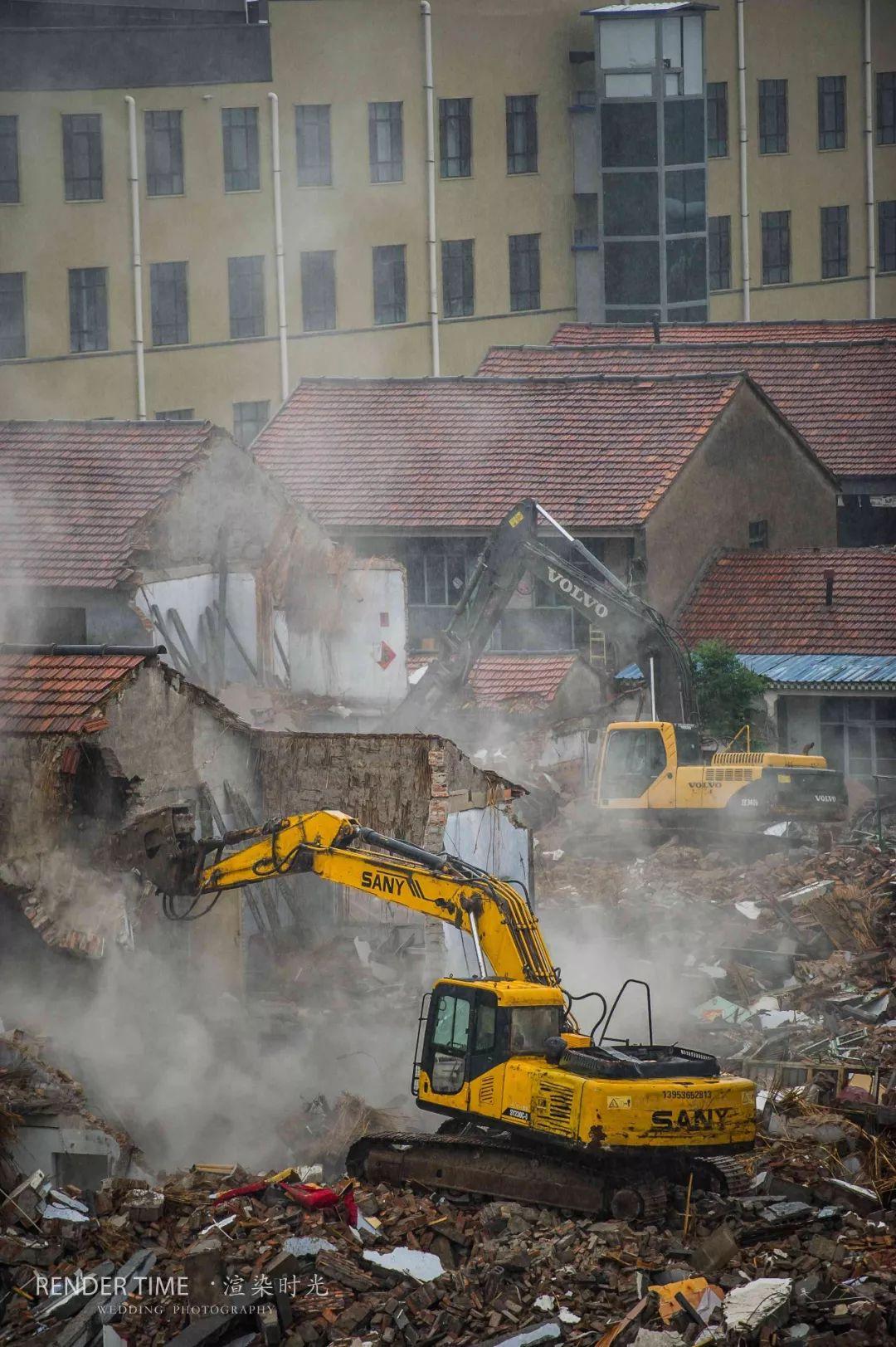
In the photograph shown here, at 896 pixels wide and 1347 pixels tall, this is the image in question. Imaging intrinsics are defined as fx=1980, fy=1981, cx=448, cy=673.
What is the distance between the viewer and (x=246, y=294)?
136 ft

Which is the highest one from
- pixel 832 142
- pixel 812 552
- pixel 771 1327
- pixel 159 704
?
pixel 832 142

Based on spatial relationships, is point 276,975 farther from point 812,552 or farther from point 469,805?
point 812,552

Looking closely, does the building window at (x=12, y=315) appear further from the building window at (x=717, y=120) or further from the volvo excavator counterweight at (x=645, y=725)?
the building window at (x=717, y=120)

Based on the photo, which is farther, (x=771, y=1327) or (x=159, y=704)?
(x=159, y=704)

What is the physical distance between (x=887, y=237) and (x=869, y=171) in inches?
115

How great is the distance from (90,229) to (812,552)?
16.5 meters

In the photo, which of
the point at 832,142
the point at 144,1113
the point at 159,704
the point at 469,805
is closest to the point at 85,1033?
the point at 144,1113

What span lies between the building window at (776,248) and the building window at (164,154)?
16.2m

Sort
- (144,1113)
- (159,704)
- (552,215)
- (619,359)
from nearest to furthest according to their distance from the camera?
A: 1. (144,1113)
2. (159,704)
3. (619,359)
4. (552,215)

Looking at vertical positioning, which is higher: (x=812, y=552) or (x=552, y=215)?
(x=552, y=215)

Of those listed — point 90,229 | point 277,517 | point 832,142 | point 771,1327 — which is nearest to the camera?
point 771,1327

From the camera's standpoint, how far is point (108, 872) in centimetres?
1606

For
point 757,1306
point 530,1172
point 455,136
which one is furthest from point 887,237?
point 757,1306

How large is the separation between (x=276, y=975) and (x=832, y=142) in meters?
36.1
